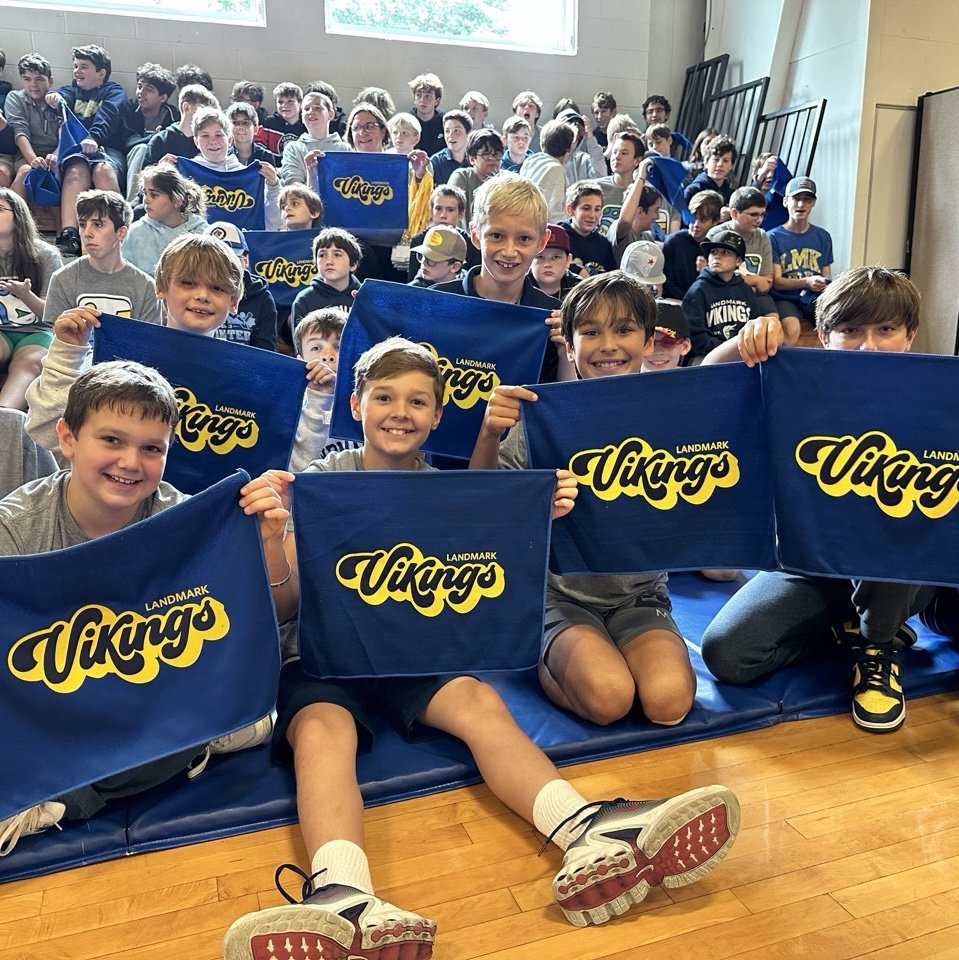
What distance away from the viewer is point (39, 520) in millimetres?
1893

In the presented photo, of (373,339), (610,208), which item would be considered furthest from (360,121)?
(373,339)

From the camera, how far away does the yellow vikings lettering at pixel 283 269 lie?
197 inches

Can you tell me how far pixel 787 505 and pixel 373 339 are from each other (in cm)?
140

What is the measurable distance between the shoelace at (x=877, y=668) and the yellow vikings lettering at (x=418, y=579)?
3.46 feet

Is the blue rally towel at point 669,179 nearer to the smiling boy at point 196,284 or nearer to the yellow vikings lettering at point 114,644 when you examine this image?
the smiling boy at point 196,284

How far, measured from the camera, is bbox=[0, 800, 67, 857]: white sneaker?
1748 mm

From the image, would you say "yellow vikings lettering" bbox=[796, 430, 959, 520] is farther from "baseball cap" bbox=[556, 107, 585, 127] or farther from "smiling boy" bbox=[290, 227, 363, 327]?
"baseball cap" bbox=[556, 107, 585, 127]

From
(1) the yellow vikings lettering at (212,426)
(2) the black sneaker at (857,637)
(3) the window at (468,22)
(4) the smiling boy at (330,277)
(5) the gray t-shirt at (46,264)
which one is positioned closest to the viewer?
Answer: (2) the black sneaker at (857,637)

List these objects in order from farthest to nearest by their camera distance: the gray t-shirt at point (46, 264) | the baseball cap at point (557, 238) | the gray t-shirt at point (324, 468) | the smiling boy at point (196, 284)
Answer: the gray t-shirt at point (46, 264)
the baseball cap at point (557, 238)
the smiling boy at point (196, 284)
the gray t-shirt at point (324, 468)

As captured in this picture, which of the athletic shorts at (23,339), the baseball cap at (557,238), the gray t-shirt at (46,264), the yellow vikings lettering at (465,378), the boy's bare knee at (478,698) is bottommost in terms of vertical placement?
the boy's bare knee at (478,698)

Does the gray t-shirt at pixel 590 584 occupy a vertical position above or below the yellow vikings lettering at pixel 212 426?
below

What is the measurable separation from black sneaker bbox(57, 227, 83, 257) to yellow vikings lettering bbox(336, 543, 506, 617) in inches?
182

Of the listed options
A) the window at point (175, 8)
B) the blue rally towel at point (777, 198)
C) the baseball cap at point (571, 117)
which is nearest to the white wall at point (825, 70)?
the blue rally towel at point (777, 198)

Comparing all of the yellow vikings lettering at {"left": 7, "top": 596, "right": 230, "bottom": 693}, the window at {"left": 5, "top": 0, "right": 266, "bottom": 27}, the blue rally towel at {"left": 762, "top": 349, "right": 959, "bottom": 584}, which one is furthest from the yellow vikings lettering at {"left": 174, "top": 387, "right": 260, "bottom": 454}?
the window at {"left": 5, "top": 0, "right": 266, "bottom": 27}
